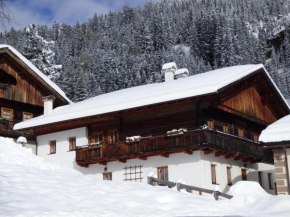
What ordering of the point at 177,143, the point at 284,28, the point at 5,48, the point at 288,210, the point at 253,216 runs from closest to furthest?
the point at 253,216, the point at 288,210, the point at 177,143, the point at 5,48, the point at 284,28

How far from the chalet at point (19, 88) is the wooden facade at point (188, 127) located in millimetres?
3998

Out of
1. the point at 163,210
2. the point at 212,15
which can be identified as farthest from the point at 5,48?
the point at 212,15

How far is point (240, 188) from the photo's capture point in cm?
2244

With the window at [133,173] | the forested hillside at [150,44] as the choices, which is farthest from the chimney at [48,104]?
the forested hillside at [150,44]

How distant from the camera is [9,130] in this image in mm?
34250

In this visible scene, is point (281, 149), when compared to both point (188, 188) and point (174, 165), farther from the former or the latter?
point (174, 165)

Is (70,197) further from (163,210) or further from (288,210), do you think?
(288,210)

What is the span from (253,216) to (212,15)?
11655 cm

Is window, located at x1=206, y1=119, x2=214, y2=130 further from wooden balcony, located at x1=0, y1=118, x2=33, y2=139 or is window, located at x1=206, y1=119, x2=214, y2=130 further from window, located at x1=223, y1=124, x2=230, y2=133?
wooden balcony, located at x1=0, y1=118, x2=33, y2=139

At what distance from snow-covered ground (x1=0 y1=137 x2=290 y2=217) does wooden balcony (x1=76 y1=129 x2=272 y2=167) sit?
14.3 ft

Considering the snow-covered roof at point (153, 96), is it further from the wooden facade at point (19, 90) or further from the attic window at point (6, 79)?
the attic window at point (6, 79)

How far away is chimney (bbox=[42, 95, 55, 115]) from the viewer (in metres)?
35.8

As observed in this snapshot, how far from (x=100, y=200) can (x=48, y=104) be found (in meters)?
19.9

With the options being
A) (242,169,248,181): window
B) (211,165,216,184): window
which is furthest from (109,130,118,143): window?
(242,169,248,181): window
